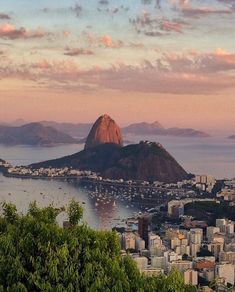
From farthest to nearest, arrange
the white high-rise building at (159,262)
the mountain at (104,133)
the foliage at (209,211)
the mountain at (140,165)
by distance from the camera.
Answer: the mountain at (104,133)
the mountain at (140,165)
the foliage at (209,211)
the white high-rise building at (159,262)

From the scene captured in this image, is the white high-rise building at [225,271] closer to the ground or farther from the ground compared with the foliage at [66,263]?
closer to the ground

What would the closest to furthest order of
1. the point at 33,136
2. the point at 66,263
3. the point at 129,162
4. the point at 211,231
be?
the point at 66,263 < the point at 211,231 < the point at 129,162 < the point at 33,136

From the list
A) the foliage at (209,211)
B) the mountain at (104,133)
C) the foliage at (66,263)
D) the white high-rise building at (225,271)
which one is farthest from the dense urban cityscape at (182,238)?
the mountain at (104,133)

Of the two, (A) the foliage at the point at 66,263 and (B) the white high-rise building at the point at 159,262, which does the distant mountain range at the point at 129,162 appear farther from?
(A) the foliage at the point at 66,263

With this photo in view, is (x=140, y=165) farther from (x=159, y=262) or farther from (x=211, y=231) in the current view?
(x=159, y=262)

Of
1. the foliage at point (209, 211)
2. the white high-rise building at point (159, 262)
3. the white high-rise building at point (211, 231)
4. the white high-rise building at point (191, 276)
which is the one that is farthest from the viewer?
the foliage at point (209, 211)

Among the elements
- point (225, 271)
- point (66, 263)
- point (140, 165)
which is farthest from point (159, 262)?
point (140, 165)
